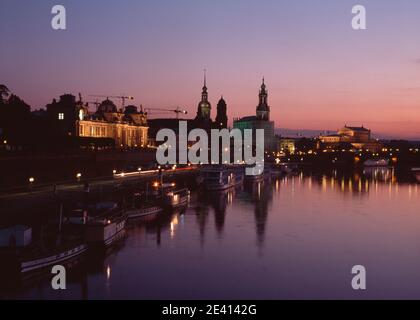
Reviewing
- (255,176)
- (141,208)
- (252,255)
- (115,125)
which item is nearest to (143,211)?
(141,208)

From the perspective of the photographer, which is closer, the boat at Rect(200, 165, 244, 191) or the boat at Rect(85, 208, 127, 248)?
the boat at Rect(85, 208, 127, 248)

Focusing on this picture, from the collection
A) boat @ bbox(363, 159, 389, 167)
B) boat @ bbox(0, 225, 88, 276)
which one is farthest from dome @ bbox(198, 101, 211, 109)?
boat @ bbox(0, 225, 88, 276)

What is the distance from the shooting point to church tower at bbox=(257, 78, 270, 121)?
15988 centimetres

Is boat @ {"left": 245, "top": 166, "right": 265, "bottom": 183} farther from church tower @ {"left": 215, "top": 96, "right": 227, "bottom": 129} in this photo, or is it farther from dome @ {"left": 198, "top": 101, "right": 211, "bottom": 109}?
dome @ {"left": 198, "top": 101, "right": 211, "bottom": 109}

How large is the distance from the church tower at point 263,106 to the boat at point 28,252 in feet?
455

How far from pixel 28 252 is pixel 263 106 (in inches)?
5563

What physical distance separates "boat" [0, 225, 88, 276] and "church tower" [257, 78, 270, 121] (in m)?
139

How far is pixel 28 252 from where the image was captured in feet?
69.5

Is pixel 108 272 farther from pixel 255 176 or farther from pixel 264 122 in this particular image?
pixel 264 122

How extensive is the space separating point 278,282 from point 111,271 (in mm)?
6649

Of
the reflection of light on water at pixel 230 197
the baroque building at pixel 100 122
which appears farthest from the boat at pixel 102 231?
the baroque building at pixel 100 122

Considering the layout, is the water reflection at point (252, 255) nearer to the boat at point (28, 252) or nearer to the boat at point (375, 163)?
the boat at point (28, 252)

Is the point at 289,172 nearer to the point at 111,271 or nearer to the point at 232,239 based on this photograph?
the point at 232,239

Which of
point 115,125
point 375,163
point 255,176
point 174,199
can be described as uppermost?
point 115,125
